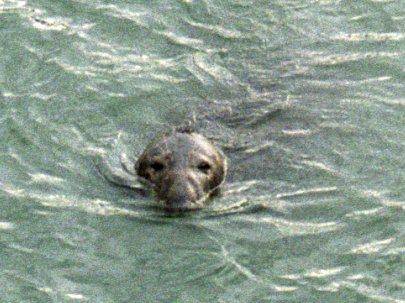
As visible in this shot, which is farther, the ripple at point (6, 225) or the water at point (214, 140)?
the ripple at point (6, 225)

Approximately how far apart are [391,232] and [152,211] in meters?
2.12

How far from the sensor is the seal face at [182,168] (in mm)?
10852

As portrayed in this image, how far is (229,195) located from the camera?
11.1 metres

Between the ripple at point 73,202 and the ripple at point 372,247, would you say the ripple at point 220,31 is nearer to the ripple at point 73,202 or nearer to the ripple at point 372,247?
the ripple at point 73,202

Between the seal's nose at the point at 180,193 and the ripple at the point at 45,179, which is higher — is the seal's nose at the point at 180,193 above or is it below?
above

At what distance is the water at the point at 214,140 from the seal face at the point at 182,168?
0.14 m

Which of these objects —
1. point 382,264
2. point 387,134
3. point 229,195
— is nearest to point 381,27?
point 387,134

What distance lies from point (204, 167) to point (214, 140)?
2.55 feet

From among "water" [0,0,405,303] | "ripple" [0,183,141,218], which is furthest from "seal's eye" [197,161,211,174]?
"ripple" [0,183,141,218]

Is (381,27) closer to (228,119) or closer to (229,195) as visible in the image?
(228,119)

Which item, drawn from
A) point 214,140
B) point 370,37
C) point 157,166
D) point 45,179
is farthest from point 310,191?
point 370,37

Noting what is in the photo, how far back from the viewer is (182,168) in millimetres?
11125

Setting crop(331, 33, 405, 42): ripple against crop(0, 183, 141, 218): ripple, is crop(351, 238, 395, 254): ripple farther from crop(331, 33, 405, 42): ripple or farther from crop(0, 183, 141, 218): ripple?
crop(331, 33, 405, 42): ripple

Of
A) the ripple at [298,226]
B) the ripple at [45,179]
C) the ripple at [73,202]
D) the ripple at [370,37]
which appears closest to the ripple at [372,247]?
the ripple at [298,226]
